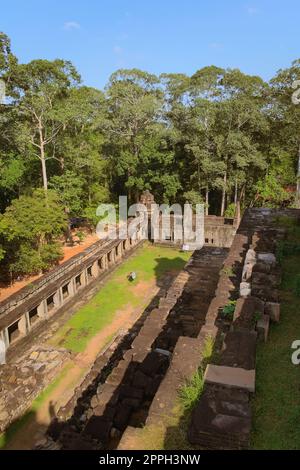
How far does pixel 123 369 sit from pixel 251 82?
83.2 ft

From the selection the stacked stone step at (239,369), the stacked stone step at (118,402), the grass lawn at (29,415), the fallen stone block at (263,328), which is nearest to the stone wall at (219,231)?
the stacked stone step at (239,369)

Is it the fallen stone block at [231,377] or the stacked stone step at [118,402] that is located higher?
the fallen stone block at [231,377]

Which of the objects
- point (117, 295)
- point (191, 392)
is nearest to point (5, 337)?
point (117, 295)

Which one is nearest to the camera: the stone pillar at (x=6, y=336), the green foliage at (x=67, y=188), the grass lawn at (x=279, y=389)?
the grass lawn at (x=279, y=389)

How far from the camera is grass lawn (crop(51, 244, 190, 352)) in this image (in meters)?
17.2

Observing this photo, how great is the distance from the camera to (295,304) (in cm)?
1027

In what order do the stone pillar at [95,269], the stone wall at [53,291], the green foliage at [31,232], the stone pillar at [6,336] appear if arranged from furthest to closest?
the stone pillar at [95,269] < the green foliage at [31,232] < the stone wall at [53,291] < the stone pillar at [6,336]

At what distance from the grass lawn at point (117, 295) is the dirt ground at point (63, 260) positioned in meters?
4.62

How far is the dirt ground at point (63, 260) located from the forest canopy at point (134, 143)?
1.01m

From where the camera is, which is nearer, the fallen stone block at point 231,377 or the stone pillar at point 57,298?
the fallen stone block at point 231,377

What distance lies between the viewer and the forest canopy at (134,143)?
72.4ft

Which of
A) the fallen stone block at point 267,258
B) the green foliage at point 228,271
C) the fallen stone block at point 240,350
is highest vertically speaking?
the fallen stone block at point 267,258

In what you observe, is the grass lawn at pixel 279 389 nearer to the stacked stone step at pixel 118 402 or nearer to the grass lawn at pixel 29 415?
the stacked stone step at pixel 118 402
